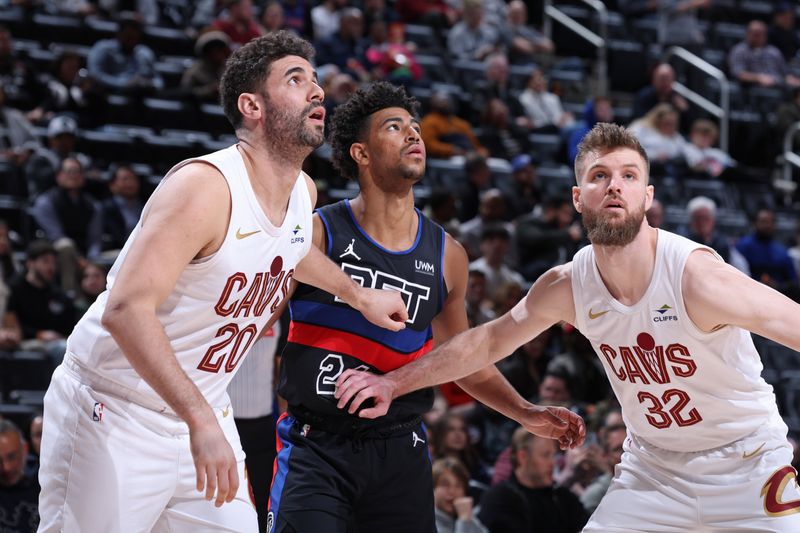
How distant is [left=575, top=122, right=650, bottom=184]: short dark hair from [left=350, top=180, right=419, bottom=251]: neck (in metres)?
0.88

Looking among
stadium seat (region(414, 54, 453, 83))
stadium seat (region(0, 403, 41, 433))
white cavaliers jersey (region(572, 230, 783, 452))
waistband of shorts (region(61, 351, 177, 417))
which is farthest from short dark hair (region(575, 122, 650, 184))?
stadium seat (region(414, 54, 453, 83))

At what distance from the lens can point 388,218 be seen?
5324 mm

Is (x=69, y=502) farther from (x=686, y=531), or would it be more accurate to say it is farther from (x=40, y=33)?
(x=40, y=33)

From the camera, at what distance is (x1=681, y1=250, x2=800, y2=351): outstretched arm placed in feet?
14.0

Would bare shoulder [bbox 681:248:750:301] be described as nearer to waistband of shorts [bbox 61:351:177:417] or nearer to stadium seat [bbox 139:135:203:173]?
waistband of shorts [bbox 61:351:177:417]

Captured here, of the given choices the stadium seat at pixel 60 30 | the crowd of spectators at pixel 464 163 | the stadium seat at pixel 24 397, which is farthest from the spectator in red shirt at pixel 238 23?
the stadium seat at pixel 24 397

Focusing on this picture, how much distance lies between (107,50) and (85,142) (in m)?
1.29

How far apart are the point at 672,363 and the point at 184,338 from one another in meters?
1.86

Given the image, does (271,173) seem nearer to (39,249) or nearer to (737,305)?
(737,305)

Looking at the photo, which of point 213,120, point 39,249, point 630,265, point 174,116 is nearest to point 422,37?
point 213,120

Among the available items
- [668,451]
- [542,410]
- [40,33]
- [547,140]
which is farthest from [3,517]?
[547,140]

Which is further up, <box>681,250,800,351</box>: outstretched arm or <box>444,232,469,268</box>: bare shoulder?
<box>681,250,800,351</box>: outstretched arm

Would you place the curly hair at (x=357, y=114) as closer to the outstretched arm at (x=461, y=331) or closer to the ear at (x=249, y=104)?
the outstretched arm at (x=461, y=331)

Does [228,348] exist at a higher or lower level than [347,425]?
higher
